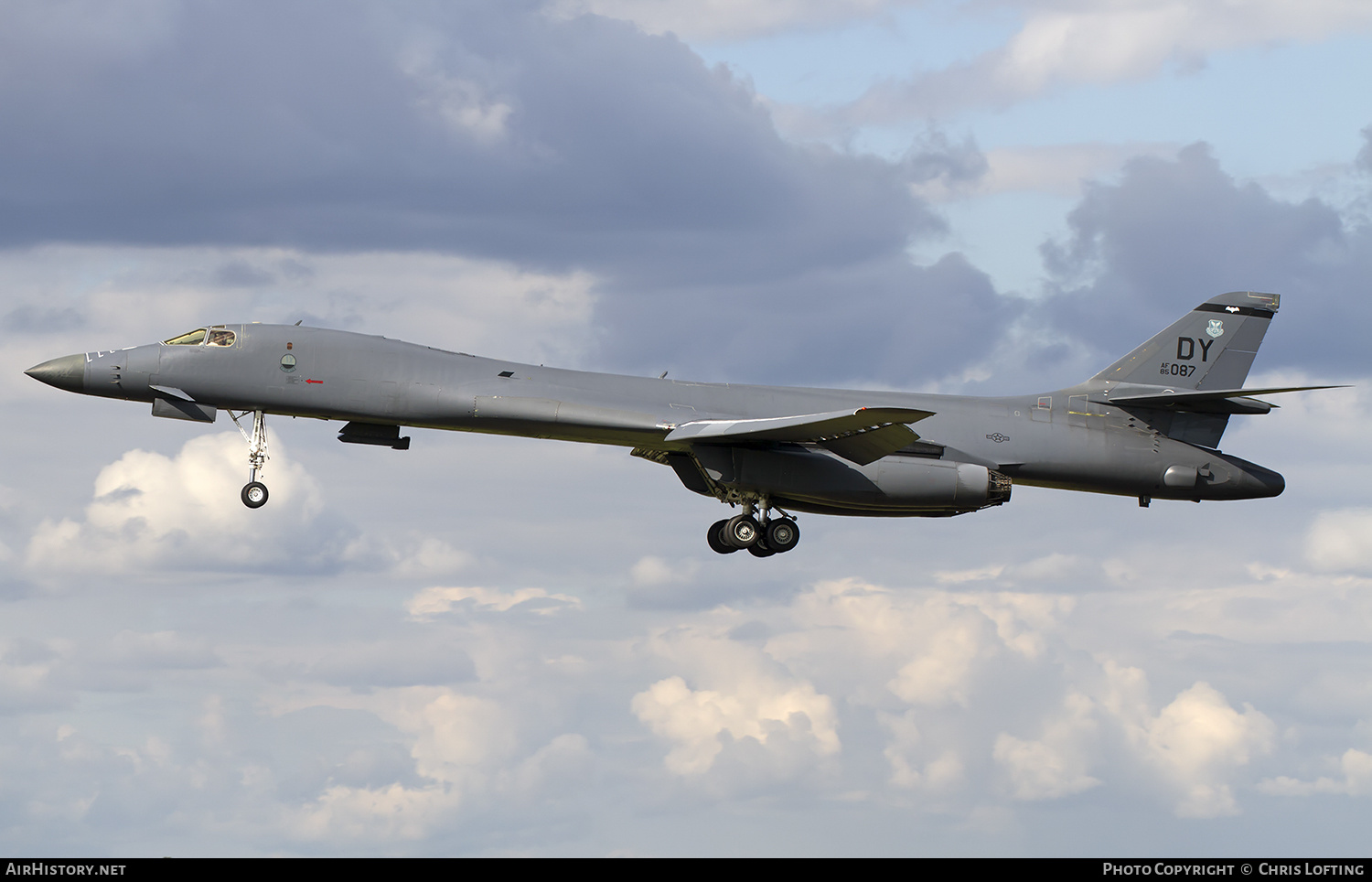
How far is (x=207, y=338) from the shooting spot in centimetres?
3469

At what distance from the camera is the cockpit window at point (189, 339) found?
34656mm

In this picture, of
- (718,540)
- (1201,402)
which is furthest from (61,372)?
(1201,402)

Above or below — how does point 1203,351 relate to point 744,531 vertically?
above

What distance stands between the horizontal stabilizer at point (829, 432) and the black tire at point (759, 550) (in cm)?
319

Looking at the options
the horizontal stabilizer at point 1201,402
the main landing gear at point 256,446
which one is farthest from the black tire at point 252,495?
the horizontal stabilizer at point 1201,402

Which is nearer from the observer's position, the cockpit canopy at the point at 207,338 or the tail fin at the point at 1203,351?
the cockpit canopy at the point at 207,338

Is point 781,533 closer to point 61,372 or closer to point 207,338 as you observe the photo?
point 207,338

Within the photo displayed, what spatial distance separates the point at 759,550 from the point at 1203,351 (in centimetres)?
1234

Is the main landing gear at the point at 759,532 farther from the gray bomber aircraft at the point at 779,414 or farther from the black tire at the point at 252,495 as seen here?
the black tire at the point at 252,495

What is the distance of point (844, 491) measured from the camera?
3647 cm
